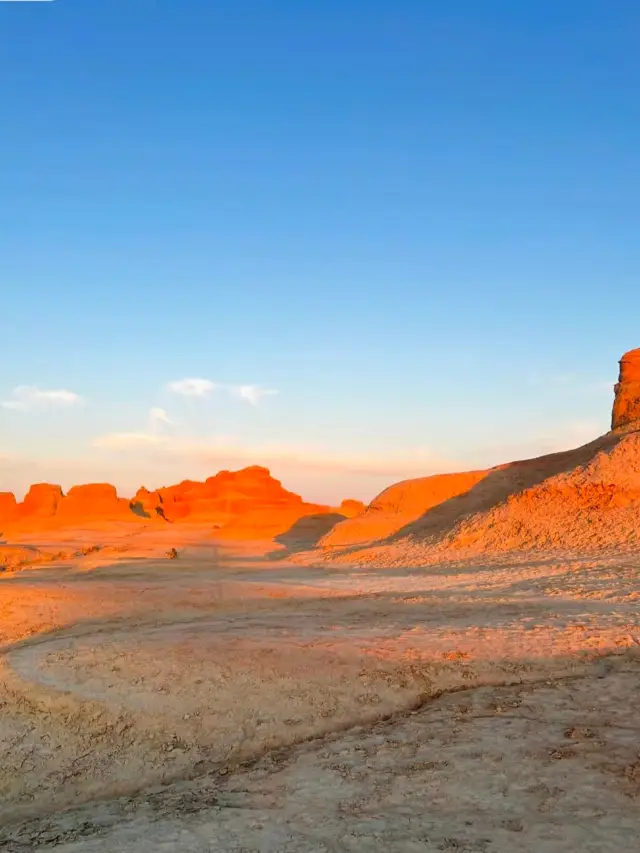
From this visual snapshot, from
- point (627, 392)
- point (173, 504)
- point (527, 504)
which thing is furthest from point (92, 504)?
point (527, 504)

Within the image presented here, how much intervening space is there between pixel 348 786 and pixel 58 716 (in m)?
4.39

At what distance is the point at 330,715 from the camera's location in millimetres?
8242

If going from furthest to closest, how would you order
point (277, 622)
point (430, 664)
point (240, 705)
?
point (277, 622), point (430, 664), point (240, 705)

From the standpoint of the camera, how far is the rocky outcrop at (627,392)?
35463 millimetres

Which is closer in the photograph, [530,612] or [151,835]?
[151,835]

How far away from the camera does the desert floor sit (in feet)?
18.0

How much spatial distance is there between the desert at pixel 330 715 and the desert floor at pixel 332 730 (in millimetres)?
28

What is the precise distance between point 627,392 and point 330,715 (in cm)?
3292

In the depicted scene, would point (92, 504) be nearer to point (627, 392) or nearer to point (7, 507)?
point (7, 507)

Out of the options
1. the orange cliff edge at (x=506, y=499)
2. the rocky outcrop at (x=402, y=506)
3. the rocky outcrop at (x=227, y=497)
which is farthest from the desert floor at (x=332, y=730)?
the rocky outcrop at (x=227, y=497)

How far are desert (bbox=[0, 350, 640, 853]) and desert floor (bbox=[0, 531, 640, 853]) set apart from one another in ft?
0.09

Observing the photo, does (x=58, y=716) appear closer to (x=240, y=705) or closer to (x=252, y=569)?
(x=240, y=705)

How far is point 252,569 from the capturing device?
2866 cm

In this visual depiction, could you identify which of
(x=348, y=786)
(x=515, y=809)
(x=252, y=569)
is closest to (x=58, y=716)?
(x=348, y=786)
